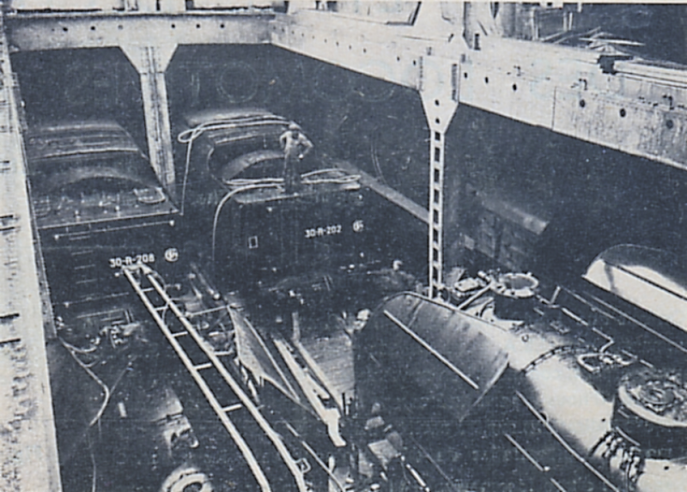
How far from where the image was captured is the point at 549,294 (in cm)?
621

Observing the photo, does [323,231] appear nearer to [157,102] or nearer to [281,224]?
[281,224]

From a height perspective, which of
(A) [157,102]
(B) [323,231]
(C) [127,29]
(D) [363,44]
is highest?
(C) [127,29]

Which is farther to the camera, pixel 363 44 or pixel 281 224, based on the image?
pixel 281 224

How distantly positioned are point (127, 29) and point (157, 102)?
125 centimetres

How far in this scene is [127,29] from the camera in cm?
1119

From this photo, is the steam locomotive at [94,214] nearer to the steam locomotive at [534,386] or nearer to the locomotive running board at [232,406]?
the locomotive running board at [232,406]

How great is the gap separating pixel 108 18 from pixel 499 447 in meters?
9.34

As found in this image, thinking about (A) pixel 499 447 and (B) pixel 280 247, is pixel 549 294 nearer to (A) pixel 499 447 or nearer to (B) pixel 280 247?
(A) pixel 499 447

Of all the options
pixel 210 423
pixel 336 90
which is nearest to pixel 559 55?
pixel 210 423

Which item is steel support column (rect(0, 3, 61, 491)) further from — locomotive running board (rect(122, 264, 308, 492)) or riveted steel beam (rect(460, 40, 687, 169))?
riveted steel beam (rect(460, 40, 687, 169))

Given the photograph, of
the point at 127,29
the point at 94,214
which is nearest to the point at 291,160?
the point at 94,214

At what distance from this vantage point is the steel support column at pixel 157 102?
11.5m

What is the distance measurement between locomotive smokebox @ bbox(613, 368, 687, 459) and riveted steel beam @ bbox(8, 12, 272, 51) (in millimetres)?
9610

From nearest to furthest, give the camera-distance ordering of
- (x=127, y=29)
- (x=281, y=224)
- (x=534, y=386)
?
1. (x=534, y=386)
2. (x=281, y=224)
3. (x=127, y=29)
